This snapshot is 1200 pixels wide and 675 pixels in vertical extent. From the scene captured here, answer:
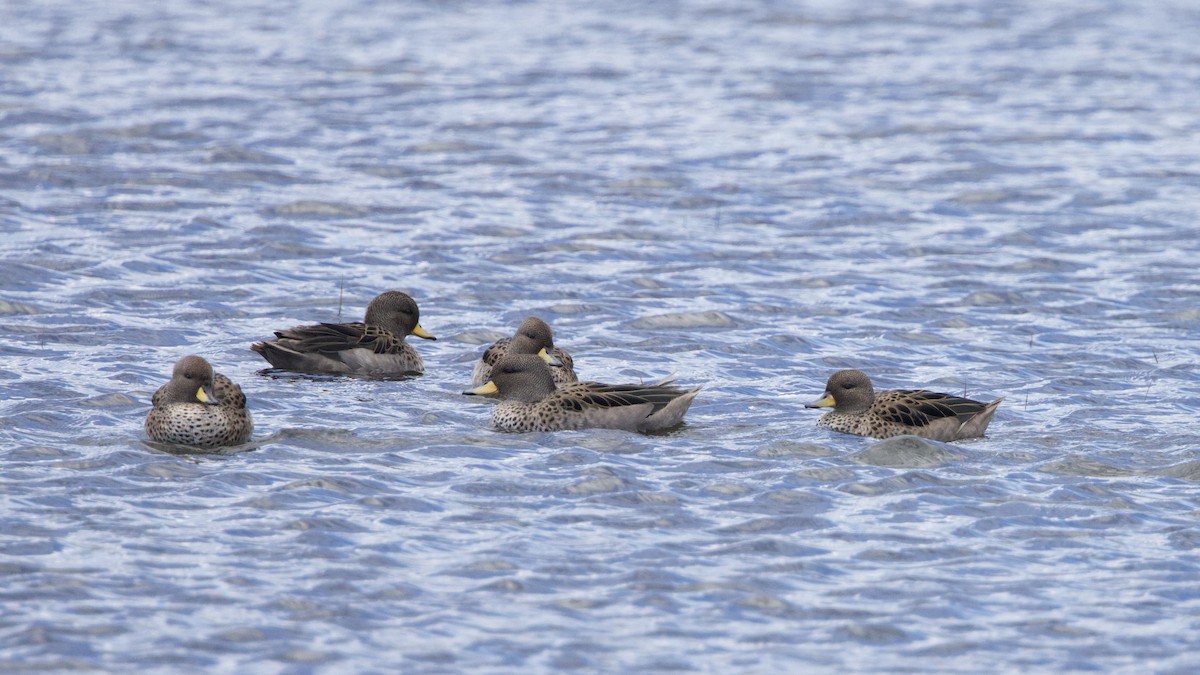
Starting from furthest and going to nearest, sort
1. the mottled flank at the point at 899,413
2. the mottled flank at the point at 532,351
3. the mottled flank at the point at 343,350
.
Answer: the mottled flank at the point at 343,350 → the mottled flank at the point at 532,351 → the mottled flank at the point at 899,413

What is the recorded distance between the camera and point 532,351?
14.2 metres

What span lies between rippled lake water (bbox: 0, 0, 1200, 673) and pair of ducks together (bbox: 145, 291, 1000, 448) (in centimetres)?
22

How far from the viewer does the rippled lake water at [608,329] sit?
936cm

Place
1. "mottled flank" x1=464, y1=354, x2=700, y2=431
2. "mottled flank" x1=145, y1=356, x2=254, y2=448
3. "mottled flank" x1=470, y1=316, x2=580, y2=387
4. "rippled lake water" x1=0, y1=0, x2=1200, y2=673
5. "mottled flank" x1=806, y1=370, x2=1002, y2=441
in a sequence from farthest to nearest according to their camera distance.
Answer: "mottled flank" x1=470, y1=316, x2=580, y2=387 < "mottled flank" x1=464, y1=354, x2=700, y2=431 < "mottled flank" x1=806, y1=370, x2=1002, y2=441 < "mottled flank" x1=145, y1=356, x2=254, y2=448 < "rippled lake water" x1=0, y1=0, x2=1200, y2=673

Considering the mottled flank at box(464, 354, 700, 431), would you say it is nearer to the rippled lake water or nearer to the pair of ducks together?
the pair of ducks together

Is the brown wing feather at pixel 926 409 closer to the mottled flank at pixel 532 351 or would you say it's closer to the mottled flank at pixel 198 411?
the mottled flank at pixel 532 351

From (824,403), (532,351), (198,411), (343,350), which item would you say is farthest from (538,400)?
(198,411)

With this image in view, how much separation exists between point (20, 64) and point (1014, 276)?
16.7 m

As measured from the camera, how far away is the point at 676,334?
631 inches

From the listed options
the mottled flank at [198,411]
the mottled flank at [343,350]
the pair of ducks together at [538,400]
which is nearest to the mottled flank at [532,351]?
the pair of ducks together at [538,400]

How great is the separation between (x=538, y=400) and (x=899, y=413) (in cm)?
256

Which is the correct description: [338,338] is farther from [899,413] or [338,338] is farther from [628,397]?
[899,413]

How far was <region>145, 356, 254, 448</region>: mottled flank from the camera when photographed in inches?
466

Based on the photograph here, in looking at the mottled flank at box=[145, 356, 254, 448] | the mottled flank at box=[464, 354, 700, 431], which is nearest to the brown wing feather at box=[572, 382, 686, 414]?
the mottled flank at box=[464, 354, 700, 431]
